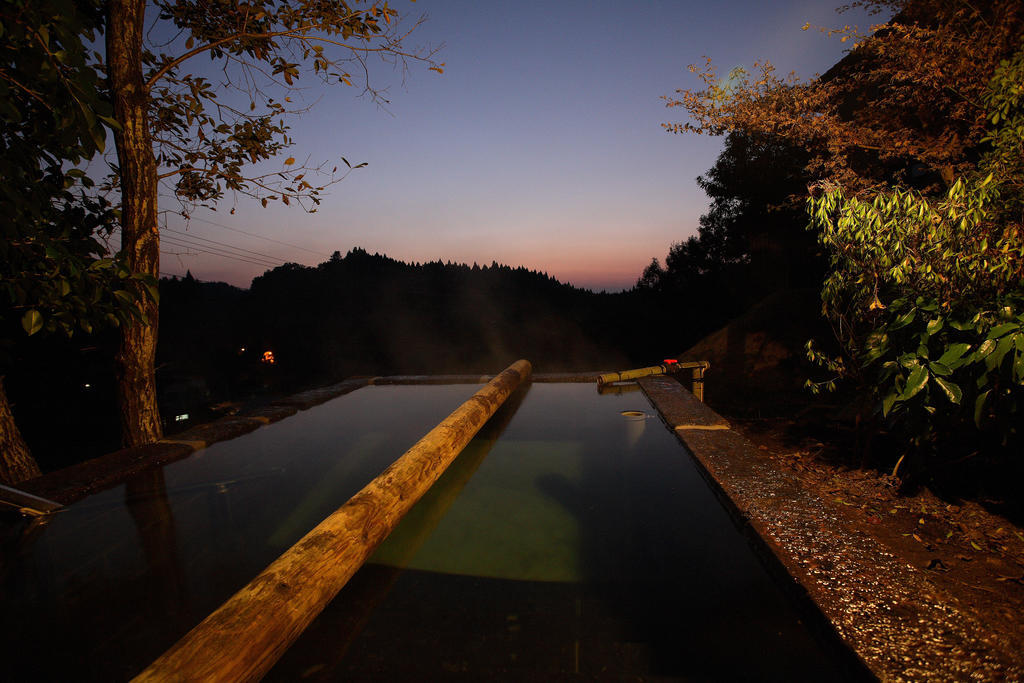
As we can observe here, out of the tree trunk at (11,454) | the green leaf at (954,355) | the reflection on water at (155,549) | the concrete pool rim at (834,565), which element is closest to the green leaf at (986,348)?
the green leaf at (954,355)

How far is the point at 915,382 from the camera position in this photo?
208cm

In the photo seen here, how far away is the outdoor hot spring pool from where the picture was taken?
138 cm

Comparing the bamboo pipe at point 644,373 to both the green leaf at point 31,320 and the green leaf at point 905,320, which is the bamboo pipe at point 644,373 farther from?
the green leaf at point 31,320

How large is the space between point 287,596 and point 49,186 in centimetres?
261

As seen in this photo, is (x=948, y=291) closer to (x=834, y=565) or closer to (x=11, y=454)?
(x=834, y=565)

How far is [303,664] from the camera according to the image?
1.37m

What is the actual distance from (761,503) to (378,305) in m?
31.8

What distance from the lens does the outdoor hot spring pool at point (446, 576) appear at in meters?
1.38

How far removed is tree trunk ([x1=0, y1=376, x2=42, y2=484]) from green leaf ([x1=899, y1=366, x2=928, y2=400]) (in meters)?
5.28

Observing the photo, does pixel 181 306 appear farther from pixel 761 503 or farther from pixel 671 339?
pixel 761 503

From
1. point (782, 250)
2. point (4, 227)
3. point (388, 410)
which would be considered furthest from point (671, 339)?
point (4, 227)

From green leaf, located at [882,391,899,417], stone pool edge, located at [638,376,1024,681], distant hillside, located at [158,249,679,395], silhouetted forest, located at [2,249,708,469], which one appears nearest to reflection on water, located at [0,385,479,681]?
stone pool edge, located at [638,376,1024,681]

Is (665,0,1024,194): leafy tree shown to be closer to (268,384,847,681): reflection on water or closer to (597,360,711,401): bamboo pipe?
(597,360,711,401): bamboo pipe

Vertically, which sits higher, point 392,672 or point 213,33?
point 213,33
